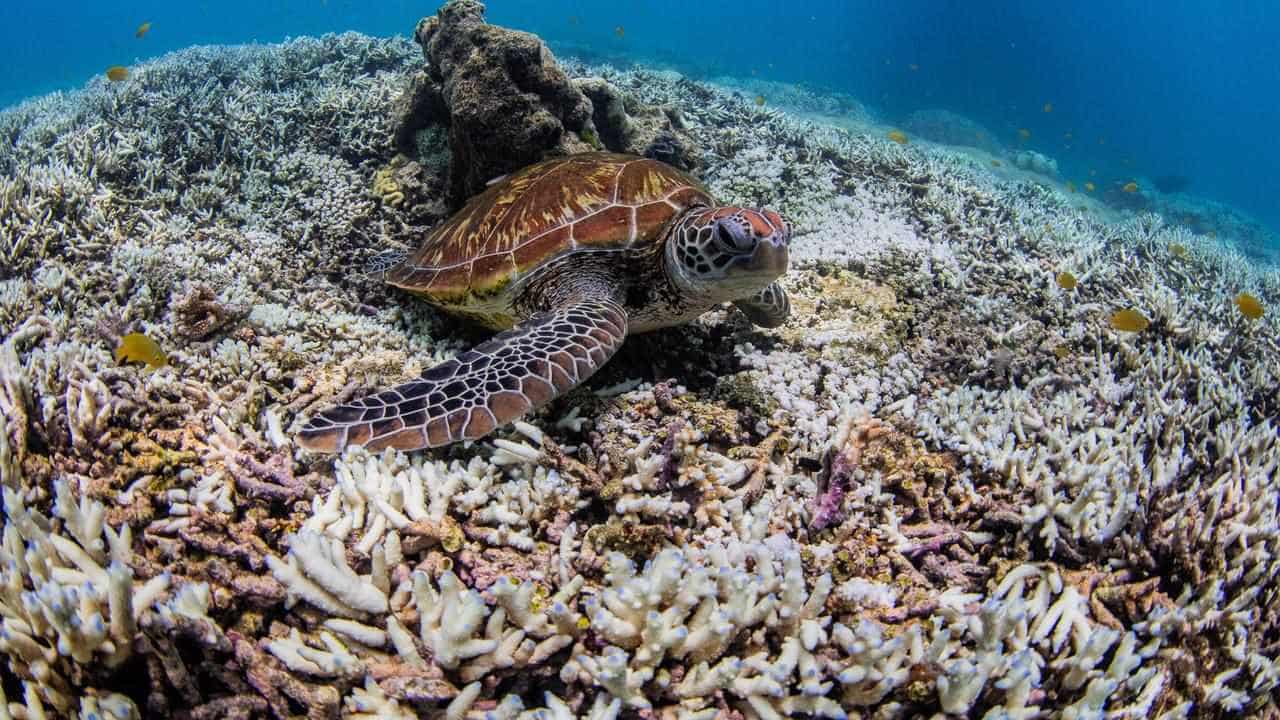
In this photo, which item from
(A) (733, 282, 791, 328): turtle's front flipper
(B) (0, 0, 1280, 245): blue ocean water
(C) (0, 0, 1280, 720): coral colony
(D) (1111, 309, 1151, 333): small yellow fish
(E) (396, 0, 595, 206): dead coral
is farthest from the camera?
(B) (0, 0, 1280, 245): blue ocean water

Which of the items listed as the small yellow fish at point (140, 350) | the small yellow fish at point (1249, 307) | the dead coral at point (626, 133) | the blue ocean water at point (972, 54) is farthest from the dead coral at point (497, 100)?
the blue ocean water at point (972, 54)

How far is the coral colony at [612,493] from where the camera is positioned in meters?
1.42

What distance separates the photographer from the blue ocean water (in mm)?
36500

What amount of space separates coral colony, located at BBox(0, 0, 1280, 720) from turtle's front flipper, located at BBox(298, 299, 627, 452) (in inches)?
5.8

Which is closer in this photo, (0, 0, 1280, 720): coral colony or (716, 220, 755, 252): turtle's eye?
(0, 0, 1280, 720): coral colony

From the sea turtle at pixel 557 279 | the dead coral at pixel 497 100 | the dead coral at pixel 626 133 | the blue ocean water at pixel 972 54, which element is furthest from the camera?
the blue ocean water at pixel 972 54

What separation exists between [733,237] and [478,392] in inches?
51.8

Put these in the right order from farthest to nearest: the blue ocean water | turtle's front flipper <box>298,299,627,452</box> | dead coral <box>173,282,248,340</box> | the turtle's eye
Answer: the blue ocean water
dead coral <box>173,282,248,340</box>
the turtle's eye
turtle's front flipper <box>298,299,627,452</box>

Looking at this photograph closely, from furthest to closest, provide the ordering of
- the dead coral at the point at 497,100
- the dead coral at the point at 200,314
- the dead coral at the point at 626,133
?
the dead coral at the point at 626,133, the dead coral at the point at 497,100, the dead coral at the point at 200,314

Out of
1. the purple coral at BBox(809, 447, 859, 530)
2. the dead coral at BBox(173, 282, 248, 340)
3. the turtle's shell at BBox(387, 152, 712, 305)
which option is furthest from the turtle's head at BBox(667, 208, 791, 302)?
the dead coral at BBox(173, 282, 248, 340)

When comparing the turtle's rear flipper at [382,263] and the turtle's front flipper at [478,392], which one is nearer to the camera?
the turtle's front flipper at [478,392]

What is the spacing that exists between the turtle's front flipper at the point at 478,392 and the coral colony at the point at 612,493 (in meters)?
0.15

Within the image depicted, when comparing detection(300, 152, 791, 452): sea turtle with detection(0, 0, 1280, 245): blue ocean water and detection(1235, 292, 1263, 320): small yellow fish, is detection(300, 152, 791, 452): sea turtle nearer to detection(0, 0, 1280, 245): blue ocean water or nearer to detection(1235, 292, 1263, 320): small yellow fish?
detection(1235, 292, 1263, 320): small yellow fish

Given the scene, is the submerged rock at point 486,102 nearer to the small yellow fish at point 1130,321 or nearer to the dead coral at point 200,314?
the dead coral at point 200,314
